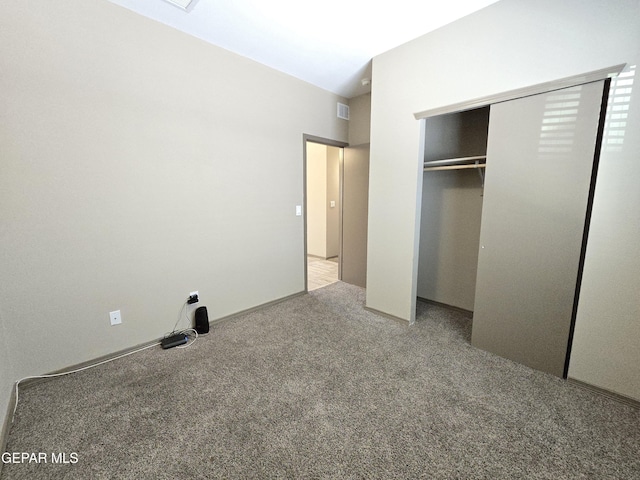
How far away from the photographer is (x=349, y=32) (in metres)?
2.44

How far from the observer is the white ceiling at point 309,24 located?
2.11m

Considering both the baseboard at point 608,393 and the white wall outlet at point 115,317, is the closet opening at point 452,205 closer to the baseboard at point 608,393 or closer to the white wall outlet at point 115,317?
the baseboard at point 608,393

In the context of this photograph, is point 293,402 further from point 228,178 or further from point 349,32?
point 349,32

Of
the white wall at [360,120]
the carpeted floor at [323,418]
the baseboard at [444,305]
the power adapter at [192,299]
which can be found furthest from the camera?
the white wall at [360,120]

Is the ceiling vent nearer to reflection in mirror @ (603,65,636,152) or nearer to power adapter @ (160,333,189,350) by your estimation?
power adapter @ (160,333,189,350)

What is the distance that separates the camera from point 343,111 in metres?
3.90

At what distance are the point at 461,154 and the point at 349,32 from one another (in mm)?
1719

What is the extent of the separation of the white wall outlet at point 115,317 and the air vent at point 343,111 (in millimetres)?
3431

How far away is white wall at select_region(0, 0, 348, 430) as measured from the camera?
1854 millimetres

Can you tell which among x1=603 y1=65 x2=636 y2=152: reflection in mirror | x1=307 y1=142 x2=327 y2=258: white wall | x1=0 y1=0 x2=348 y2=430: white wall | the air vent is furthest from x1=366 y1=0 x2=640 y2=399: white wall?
x1=307 y1=142 x2=327 y2=258: white wall

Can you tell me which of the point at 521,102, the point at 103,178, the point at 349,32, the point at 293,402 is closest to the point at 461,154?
the point at 521,102

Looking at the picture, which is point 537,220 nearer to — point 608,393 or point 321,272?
point 608,393

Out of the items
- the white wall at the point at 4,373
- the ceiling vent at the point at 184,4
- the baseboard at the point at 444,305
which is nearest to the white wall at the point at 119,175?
the white wall at the point at 4,373

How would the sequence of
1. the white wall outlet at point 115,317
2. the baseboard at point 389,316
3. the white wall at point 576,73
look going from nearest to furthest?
1. the white wall at point 576,73
2. the white wall outlet at point 115,317
3. the baseboard at point 389,316
